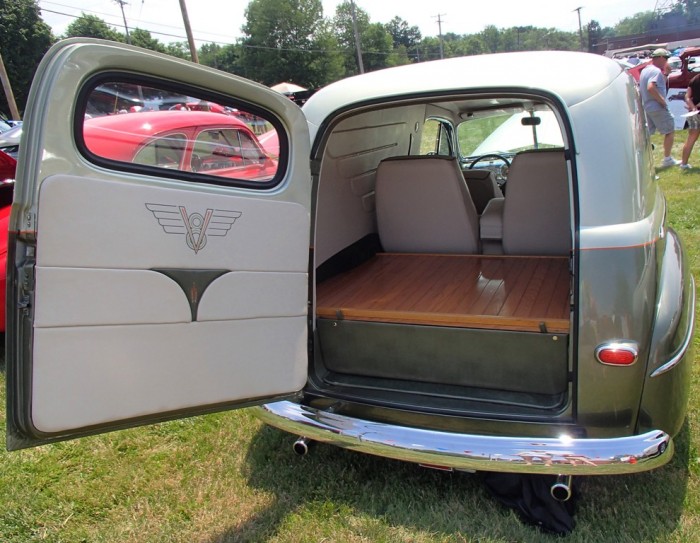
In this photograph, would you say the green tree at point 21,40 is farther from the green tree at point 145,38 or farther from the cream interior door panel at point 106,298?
the cream interior door panel at point 106,298

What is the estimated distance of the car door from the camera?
5.05 feet

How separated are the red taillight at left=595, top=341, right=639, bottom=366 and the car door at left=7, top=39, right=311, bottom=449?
1142 mm

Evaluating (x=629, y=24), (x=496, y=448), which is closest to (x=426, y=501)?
(x=496, y=448)

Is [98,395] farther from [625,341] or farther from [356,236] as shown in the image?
[356,236]

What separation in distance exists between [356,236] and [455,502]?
180cm

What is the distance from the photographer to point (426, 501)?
2.51 meters

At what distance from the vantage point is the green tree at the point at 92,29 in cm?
5155

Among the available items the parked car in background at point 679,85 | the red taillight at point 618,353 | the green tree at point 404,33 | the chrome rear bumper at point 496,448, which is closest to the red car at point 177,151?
the chrome rear bumper at point 496,448

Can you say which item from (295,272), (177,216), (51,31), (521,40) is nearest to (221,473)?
(295,272)

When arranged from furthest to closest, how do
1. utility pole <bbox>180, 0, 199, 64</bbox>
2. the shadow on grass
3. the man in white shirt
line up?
utility pole <bbox>180, 0, 199, 64</bbox>, the man in white shirt, the shadow on grass

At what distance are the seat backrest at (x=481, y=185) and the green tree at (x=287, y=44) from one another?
200 feet

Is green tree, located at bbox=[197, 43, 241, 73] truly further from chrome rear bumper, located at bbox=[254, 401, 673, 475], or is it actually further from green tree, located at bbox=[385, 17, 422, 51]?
chrome rear bumper, located at bbox=[254, 401, 673, 475]

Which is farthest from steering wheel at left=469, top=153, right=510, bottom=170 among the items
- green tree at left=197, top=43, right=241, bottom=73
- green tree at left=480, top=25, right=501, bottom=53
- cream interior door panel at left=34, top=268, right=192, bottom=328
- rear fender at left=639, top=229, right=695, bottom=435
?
green tree at left=480, top=25, right=501, bottom=53

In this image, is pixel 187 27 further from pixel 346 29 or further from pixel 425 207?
pixel 346 29
